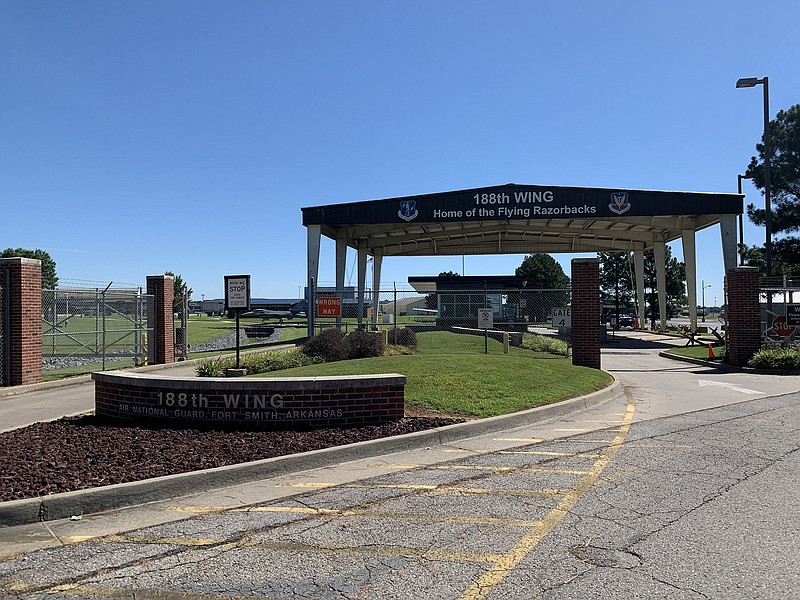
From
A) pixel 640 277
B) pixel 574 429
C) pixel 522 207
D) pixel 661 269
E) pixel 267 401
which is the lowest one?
pixel 574 429

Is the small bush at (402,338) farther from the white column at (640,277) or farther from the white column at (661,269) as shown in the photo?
the white column at (640,277)

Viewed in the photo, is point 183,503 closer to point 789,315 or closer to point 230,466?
point 230,466

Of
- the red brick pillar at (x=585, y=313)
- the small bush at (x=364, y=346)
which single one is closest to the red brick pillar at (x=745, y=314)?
the red brick pillar at (x=585, y=313)

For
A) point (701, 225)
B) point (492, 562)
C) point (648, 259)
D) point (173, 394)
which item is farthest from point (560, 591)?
point (648, 259)

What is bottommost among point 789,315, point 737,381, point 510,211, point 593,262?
point 737,381

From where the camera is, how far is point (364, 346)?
57.5 feet

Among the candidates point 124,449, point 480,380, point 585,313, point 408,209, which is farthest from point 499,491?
point 408,209

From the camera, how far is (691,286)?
37219mm

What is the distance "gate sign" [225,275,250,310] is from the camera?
13.2 metres

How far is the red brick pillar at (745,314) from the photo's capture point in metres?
20.0

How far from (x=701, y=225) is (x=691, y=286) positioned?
12.5 feet

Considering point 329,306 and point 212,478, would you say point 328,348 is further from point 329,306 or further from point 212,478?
point 212,478

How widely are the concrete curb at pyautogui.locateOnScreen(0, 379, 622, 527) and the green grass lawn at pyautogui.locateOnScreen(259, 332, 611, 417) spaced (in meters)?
1.03

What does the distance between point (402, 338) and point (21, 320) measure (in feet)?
35.5
